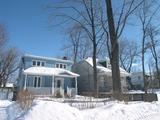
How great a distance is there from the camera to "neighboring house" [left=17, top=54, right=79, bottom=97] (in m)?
25.7

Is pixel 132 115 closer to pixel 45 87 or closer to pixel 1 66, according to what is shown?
pixel 45 87

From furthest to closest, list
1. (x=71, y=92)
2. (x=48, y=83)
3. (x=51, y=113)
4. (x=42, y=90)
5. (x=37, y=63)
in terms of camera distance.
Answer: (x=37, y=63) → (x=48, y=83) → (x=71, y=92) → (x=42, y=90) → (x=51, y=113)

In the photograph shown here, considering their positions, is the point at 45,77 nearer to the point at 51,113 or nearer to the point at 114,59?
the point at 114,59

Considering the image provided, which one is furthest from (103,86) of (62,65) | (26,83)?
(26,83)

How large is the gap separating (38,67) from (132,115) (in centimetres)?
2118

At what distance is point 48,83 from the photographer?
2788 cm

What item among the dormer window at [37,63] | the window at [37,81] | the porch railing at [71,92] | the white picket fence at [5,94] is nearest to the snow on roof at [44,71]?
the dormer window at [37,63]

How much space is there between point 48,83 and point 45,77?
1.01 metres

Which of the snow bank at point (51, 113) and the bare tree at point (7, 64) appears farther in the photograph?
the bare tree at point (7, 64)

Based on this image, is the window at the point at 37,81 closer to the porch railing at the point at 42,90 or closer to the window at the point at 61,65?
the porch railing at the point at 42,90

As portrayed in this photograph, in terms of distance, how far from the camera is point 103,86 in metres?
33.3

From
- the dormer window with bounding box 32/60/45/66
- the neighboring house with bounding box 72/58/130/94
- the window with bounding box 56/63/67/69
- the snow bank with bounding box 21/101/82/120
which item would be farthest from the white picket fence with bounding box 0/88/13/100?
the snow bank with bounding box 21/101/82/120

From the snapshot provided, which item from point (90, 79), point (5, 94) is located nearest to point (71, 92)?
point (90, 79)

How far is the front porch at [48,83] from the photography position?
2552cm
